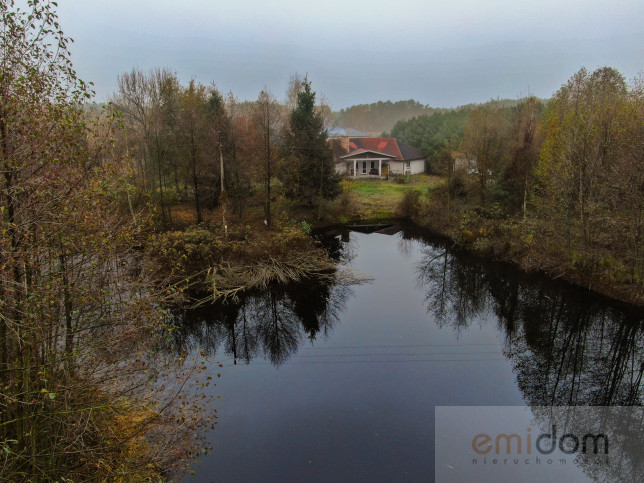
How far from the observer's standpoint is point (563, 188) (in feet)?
52.7

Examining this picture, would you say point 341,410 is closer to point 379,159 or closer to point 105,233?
point 105,233

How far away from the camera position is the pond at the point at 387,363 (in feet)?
26.4

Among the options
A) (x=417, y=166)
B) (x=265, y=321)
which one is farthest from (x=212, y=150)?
(x=417, y=166)

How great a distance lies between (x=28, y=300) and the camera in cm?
469

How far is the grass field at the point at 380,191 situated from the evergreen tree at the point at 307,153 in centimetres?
461

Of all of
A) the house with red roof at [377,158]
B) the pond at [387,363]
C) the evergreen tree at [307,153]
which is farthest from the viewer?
the house with red roof at [377,158]

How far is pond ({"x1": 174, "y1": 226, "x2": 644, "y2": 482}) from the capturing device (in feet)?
26.4

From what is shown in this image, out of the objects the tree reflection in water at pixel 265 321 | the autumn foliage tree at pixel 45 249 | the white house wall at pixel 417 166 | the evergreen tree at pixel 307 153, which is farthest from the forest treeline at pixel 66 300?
the white house wall at pixel 417 166

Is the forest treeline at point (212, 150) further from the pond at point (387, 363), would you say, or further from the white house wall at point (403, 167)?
the white house wall at point (403, 167)

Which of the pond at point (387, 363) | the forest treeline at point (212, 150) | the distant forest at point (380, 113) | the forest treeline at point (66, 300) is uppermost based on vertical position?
the distant forest at point (380, 113)

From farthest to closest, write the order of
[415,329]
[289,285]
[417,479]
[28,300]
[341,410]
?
[289,285] < [415,329] < [341,410] < [417,479] < [28,300]

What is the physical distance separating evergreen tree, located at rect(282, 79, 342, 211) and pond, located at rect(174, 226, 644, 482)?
35.0ft

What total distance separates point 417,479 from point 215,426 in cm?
443

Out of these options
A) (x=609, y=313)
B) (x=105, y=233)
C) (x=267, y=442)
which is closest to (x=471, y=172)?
(x=609, y=313)
